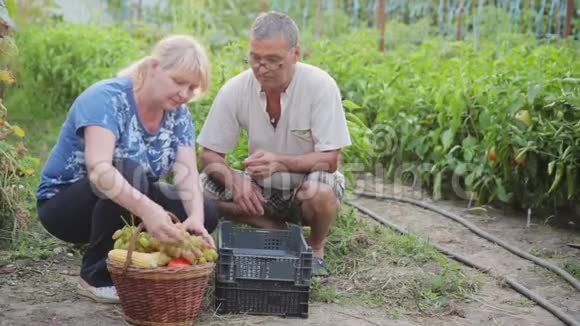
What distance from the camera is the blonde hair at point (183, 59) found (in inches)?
137

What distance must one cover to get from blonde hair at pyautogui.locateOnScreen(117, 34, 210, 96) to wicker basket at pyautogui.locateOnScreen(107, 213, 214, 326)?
68cm

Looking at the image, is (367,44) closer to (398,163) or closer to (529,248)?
(398,163)

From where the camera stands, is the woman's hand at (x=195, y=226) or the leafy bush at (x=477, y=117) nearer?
the woman's hand at (x=195, y=226)

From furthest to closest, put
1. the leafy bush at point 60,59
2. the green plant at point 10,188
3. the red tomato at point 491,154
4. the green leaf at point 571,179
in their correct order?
the leafy bush at point 60,59 < the red tomato at point 491,154 < the green leaf at point 571,179 < the green plant at point 10,188

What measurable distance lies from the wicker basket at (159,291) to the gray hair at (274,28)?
1.16 meters

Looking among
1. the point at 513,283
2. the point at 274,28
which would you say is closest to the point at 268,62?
the point at 274,28

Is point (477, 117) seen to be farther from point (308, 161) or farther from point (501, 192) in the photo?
point (308, 161)

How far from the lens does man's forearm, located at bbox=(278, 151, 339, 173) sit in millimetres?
4160

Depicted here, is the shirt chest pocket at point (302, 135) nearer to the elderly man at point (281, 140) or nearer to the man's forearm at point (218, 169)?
the elderly man at point (281, 140)

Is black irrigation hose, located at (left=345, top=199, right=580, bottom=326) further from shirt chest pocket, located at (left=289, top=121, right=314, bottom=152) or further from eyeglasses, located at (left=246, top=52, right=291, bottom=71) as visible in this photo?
eyeglasses, located at (left=246, top=52, right=291, bottom=71)

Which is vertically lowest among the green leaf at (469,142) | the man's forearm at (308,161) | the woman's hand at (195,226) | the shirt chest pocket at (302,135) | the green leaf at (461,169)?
the green leaf at (461,169)

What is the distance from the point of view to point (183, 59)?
347 centimetres

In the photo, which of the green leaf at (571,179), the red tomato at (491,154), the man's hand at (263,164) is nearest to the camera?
the man's hand at (263,164)

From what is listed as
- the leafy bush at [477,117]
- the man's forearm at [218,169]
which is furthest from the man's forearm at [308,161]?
the leafy bush at [477,117]
